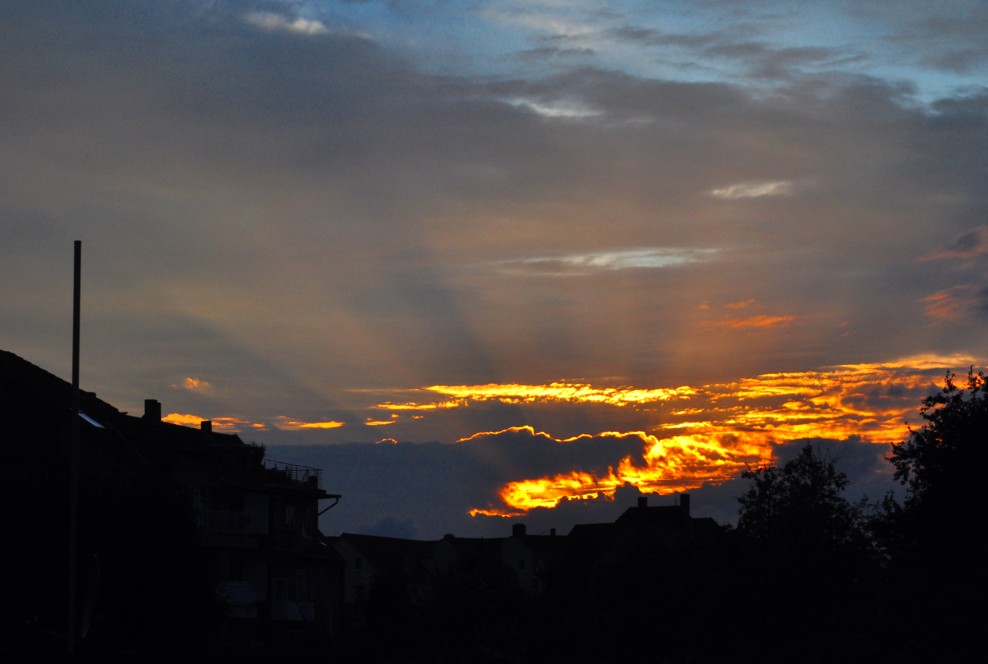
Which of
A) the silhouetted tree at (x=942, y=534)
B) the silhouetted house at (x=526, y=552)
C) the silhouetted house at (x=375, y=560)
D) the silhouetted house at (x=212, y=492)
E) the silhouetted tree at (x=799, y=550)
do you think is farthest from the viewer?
the silhouetted house at (x=526, y=552)

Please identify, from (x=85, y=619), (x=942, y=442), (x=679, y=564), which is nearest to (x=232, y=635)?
(x=679, y=564)

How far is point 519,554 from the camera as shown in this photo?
148 meters

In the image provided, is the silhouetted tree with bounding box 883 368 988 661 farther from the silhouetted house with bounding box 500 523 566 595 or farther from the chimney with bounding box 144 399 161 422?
the silhouetted house with bounding box 500 523 566 595

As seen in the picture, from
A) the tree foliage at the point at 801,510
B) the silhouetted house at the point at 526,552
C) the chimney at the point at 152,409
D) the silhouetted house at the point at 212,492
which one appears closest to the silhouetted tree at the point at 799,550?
the tree foliage at the point at 801,510

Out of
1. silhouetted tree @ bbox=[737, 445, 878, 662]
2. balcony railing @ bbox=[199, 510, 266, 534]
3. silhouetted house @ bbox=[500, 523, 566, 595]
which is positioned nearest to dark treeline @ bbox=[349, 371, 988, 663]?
silhouetted tree @ bbox=[737, 445, 878, 662]

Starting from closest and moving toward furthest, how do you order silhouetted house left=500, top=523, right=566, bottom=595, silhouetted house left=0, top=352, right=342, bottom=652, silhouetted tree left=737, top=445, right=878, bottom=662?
silhouetted house left=0, top=352, right=342, bottom=652
silhouetted tree left=737, top=445, right=878, bottom=662
silhouetted house left=500, top=523, right=566, bottom=595

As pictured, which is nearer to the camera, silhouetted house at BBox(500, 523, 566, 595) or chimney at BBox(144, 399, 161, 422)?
chimney at BBox(144, 399, 161, 422)

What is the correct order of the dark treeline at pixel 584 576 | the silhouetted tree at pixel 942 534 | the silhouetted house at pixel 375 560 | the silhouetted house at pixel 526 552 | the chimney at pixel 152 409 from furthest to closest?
the silhouetted house at pixel 526 552 → the silhouetted house at pixel 375 560 → the chimney at pixel 152 409 → the dark treeline at pixel 584 576 → the silhouetted tree at pixel 942 534

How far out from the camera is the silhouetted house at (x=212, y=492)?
51781 mm

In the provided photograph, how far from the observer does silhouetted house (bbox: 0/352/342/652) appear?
51.8 meters

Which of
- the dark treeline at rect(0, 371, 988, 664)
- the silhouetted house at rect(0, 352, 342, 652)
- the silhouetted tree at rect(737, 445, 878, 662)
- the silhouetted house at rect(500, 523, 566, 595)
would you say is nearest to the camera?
the dark treeline at rect(0, 371, 988, 664)

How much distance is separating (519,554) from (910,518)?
93.2 metres

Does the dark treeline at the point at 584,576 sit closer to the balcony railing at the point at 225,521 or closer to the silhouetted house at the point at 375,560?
the balcony railing at the point at 225,521

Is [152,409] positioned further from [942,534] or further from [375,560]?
[375,560]
